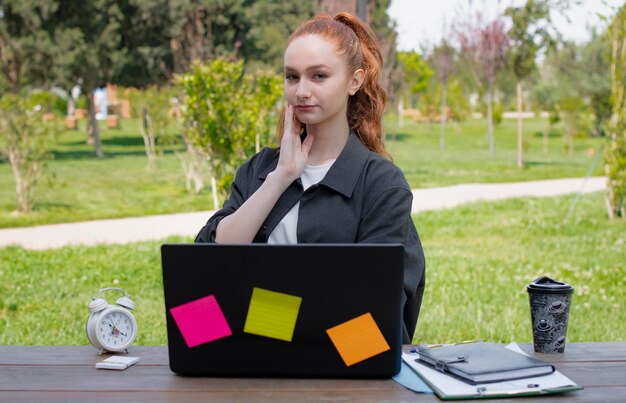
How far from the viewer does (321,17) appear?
2.68m

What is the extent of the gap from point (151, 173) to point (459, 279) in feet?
41.9

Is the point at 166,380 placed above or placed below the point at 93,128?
above

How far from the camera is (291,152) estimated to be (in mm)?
2445

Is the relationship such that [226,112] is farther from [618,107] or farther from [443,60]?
[443,60]

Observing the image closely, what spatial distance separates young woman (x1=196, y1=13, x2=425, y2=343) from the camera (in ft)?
7.97

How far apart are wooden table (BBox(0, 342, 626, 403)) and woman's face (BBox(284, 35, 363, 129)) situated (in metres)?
0.75

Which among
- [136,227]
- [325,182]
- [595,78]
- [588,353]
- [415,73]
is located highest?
[415,73]

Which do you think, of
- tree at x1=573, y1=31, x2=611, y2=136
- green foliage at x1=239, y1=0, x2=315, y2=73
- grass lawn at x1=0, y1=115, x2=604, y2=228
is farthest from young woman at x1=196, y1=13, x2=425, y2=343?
tree at x1=573, y1=31, x2=611, y2=136

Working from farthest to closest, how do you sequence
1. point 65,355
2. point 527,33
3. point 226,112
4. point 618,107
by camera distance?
point 527,33
point 618,107
point 226,112
point 65,355

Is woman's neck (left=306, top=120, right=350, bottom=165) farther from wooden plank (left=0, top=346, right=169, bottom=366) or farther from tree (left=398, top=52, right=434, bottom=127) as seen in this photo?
tree (left=398, top=52, right=434, bottom=127)

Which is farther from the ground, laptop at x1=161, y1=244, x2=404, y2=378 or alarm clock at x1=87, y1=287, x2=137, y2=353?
laptop at x1=161, y1=244, x2=404, y2=378

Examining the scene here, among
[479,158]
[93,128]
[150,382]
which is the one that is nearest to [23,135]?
[150,382]

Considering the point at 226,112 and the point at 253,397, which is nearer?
the point at 253,397

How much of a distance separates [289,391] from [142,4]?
1174 inches
